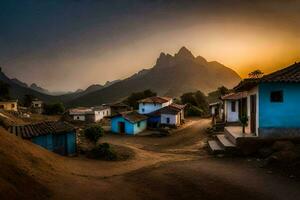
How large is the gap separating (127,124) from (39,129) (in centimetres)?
2092

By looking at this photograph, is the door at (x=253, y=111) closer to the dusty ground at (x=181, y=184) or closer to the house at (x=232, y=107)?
the dusty ground at (x=181, y=184)

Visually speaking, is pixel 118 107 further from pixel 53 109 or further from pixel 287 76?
pixel 287 76

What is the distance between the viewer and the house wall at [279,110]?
15.9 meters

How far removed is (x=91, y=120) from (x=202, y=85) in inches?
5018

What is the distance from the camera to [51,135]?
67.3ft

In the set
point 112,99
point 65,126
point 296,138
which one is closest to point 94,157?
point 65,126

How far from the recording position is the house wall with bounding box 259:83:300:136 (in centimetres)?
1591

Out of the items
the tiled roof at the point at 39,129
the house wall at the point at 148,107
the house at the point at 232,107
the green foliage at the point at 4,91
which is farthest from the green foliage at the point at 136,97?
the tiled roof at the point at 39,129

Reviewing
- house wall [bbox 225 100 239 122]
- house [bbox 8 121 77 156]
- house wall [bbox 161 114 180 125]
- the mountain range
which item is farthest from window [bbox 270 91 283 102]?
the mountain range

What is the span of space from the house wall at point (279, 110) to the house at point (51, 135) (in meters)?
14.4

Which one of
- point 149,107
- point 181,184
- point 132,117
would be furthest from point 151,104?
point 181,184

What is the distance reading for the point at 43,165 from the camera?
12117 millimetres

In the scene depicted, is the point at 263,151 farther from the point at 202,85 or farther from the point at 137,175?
the point at 202,85

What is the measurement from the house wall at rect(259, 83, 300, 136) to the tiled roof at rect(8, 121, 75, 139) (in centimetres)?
1463
